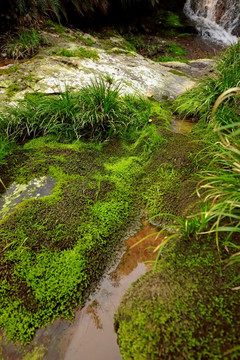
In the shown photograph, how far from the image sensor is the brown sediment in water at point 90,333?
127 cm

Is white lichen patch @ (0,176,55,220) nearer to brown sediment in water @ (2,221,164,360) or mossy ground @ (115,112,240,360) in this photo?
brown sediment in water @ (2,221,164,360)

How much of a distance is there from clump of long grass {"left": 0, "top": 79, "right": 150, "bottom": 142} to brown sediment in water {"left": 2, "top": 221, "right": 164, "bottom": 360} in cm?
177

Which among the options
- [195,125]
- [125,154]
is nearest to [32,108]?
[125,154]

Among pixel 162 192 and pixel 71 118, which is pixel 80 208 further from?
pixel 71 118

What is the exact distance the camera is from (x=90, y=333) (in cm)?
135

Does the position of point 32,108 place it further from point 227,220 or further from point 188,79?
point 188,79

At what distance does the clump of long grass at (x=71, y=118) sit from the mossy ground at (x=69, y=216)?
0.54 ft

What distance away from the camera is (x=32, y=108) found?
2980 mm

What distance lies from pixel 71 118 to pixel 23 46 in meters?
2.64

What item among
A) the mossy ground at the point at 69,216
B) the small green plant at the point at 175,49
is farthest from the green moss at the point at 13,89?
the small green plant at the point at 175,49

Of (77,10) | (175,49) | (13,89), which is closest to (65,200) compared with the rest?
(13,89)

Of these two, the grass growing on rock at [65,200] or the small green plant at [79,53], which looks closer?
the grass growing on rock at [65,200]

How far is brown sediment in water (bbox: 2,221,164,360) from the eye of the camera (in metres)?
1.27

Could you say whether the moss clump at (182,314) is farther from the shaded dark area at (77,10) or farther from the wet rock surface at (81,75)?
the shaded dark area at (77,10)
